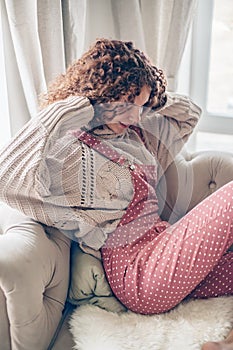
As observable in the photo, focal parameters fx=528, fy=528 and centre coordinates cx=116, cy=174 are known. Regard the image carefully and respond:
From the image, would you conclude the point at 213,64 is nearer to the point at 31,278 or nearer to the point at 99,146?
the point at 99,146

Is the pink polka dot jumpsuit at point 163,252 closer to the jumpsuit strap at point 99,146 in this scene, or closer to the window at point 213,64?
the jumpsuit strap at point 99,146

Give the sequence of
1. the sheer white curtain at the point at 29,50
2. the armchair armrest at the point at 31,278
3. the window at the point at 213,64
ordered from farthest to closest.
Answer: the window at the point at 213,64, the sheer white curtain at the point at 29,50, the armchair armrest at the point at 31,278

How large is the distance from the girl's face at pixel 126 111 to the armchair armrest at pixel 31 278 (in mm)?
320

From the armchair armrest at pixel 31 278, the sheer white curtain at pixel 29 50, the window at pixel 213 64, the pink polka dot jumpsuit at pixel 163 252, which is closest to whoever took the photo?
the armchair armrest at pixel 31 278

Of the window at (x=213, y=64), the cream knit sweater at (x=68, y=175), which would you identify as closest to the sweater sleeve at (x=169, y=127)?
the cream knit sweater at (x=68, y=175)

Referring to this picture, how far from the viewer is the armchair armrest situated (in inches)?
45.3

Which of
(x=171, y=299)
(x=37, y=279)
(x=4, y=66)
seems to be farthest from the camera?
(x=4, y=66)

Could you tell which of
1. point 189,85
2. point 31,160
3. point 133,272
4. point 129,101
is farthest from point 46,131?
point 189,85

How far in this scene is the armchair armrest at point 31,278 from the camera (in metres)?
1.15

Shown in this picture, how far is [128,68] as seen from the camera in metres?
1.32

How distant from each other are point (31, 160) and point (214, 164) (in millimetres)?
656

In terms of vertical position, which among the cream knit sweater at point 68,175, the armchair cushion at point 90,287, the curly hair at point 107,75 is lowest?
the armchair cushion at point 90,287

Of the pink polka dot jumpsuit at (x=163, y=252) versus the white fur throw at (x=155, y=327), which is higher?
the pink polka dot jumpsuit at (x=163, y=252)

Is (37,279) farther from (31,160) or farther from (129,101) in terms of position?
(129,101)
